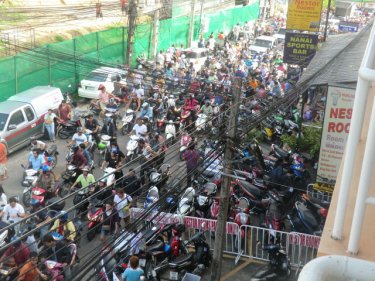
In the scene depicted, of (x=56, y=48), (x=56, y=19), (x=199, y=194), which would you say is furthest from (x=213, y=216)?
(x=56, y=19)

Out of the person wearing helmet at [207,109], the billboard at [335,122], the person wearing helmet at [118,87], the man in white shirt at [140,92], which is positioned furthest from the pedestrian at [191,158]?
the person wearing helmet at [118,87]

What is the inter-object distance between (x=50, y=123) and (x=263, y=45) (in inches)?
787

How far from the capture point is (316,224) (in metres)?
10.5

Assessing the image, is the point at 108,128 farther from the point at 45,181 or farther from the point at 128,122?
the point at 45,181

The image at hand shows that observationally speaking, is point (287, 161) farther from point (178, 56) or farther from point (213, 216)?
point (178, 56)

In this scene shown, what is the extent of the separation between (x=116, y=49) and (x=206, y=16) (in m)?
12.2

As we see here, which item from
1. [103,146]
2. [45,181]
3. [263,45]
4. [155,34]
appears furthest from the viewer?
[263,45]

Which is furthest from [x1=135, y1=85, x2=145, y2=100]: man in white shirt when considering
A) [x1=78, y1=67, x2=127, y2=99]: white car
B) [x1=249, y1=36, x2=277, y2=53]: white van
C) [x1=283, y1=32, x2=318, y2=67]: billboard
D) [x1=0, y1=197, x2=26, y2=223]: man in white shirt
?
[x1=249, y1=36, x2=277, y2=53]: white van

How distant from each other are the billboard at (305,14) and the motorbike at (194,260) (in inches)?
513

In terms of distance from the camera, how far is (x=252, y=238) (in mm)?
10602

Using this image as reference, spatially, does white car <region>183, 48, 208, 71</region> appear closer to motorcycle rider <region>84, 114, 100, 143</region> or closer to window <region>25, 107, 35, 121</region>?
motorcycle rider <region>84, 114, 100, 143</region>

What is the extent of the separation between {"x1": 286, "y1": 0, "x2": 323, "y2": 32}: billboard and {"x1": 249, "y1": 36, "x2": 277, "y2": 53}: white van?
11.4 m

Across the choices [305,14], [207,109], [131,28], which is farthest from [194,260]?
[131,28]

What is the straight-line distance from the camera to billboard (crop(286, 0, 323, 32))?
816 inches
